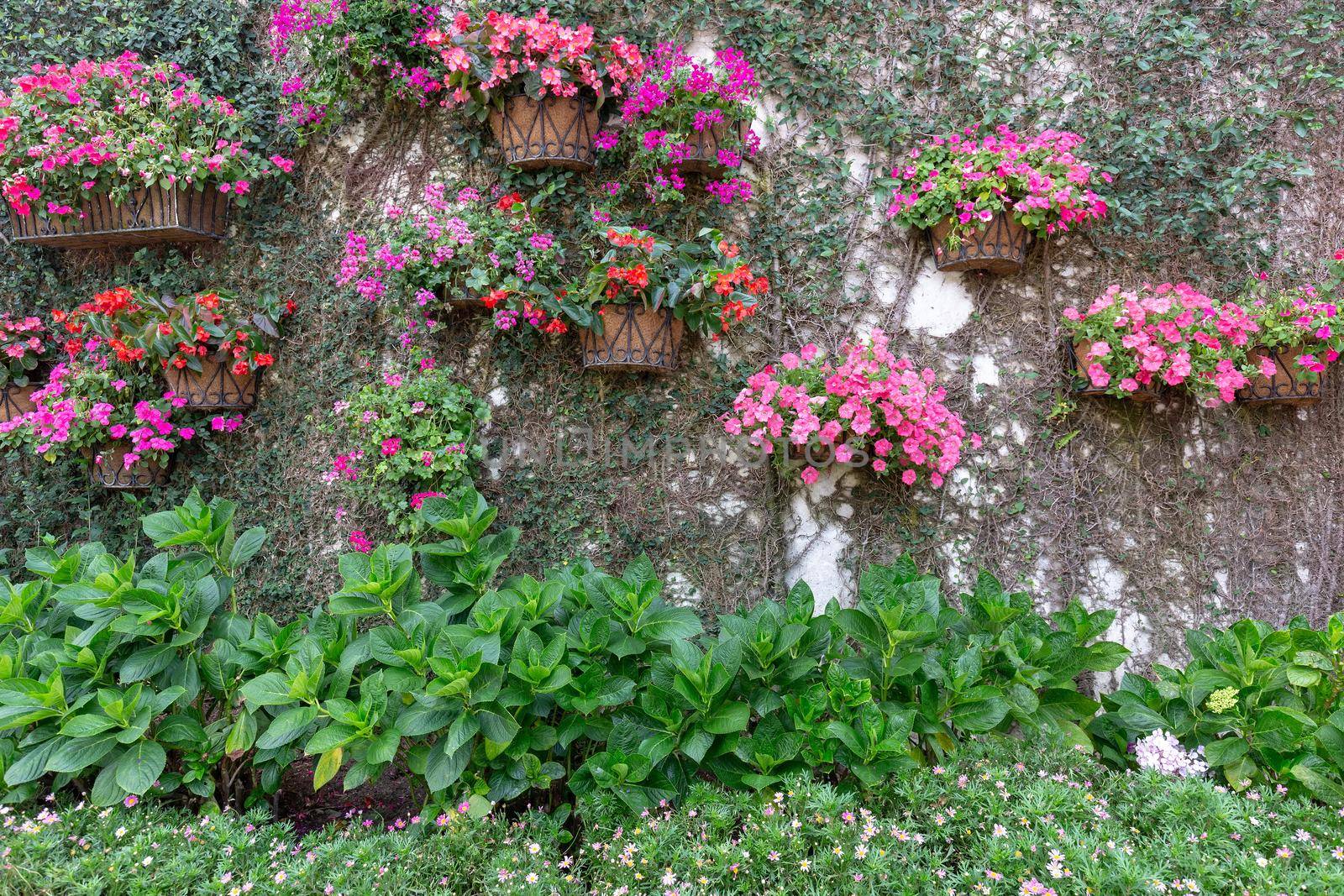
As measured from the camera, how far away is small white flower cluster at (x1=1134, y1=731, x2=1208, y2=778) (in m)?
1.99

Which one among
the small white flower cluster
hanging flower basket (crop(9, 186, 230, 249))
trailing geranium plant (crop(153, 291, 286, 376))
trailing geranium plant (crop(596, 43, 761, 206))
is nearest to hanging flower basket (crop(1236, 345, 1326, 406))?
the small white flower cluster

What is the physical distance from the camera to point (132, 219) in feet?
10.00

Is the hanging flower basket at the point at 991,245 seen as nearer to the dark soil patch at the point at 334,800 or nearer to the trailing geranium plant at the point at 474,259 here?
the trailing geranium plant at the point at 474,259

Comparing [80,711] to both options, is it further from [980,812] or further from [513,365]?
[980,812]

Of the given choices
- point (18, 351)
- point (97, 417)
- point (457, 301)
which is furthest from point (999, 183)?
point (18, 351)

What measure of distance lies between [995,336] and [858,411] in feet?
3.03

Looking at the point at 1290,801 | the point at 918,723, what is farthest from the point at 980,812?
the point at 1290,801

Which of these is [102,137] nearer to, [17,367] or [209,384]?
[209,384]

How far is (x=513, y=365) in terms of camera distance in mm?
3137

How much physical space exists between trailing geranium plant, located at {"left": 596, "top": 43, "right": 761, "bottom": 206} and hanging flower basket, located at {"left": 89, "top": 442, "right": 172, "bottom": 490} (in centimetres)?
239

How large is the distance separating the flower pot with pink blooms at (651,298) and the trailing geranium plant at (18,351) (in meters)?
2.44

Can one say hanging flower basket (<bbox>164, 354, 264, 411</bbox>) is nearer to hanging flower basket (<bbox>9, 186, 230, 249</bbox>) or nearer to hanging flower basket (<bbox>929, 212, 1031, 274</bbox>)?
hanging flower basket (<bbox>9, 186, 230, 249</bbox>)

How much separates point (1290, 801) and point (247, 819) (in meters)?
2.50

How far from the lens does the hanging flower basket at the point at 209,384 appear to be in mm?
3119
